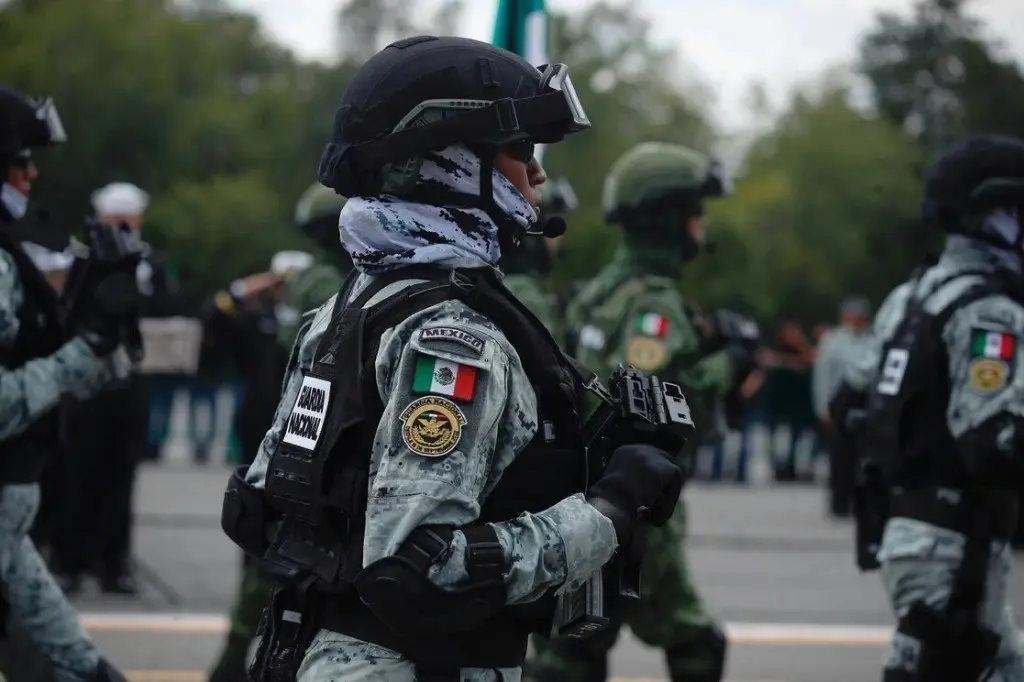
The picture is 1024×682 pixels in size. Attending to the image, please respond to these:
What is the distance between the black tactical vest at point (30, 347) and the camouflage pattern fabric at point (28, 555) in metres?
0.04

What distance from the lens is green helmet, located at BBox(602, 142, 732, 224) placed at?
20.9 feet

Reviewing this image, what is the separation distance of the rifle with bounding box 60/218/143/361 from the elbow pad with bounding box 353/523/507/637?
9.51 feet

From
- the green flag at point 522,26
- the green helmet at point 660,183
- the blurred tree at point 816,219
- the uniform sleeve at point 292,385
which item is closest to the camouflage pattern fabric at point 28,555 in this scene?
the uniform sleeve at point 292,385

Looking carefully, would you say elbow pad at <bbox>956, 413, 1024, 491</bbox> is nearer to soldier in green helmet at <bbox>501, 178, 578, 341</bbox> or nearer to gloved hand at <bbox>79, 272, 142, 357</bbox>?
soldier in green helmet at <bbox>501, 178, 578, 341</bbox>

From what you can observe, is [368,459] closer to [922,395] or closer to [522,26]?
[922,395]

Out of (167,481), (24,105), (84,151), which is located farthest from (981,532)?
(84,151)

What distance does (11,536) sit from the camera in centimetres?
511

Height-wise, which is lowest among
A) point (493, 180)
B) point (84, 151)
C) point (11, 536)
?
point (11, 536)

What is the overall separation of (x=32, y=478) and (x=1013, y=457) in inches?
119

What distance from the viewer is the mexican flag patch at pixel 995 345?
16.4 ft

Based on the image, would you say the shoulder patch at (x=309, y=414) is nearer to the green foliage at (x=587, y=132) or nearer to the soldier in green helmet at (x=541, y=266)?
the soldier in green helmet at (x=541, y=266)

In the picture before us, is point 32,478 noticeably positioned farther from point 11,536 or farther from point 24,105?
point 24,105

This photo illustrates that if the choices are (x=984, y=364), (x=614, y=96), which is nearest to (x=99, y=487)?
(x=984, y=364)

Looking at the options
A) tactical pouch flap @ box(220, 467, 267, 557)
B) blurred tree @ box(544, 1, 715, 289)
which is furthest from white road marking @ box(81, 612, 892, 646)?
blurred tree @ box(544, 1, 715, 289)
